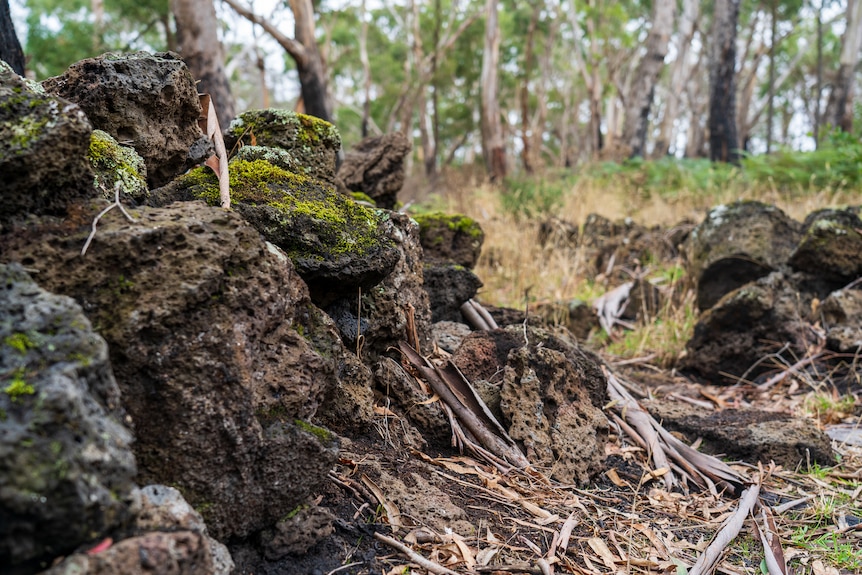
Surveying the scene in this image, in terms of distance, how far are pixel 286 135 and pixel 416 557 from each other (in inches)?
75.4

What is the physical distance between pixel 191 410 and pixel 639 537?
63.8 inches

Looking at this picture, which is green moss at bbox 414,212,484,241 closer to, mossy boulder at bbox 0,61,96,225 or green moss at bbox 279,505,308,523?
green moss at bbox 279,505,308,523

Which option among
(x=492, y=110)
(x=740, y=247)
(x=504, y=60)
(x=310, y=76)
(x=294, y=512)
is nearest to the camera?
(x=294, y=512)

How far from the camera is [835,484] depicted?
10.0 ft

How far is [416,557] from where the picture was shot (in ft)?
6.07

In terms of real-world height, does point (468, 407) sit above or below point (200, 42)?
below

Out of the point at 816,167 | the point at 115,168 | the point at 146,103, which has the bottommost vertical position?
the point at 115,168

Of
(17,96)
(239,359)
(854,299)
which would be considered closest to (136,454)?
(239,359)

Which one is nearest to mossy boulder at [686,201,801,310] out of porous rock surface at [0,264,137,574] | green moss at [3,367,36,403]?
porous rock surface at [0,264,137,574]

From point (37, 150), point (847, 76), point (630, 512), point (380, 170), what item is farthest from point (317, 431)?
point (847, 76)

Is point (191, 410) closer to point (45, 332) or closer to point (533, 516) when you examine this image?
point (45, 332)

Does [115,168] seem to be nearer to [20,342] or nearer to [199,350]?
[199,350]

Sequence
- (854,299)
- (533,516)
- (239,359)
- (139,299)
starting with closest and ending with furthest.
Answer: (139,299) → (239,359) → (533,516) → (854,299)

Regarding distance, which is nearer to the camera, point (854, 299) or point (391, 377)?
point (391, 377)
